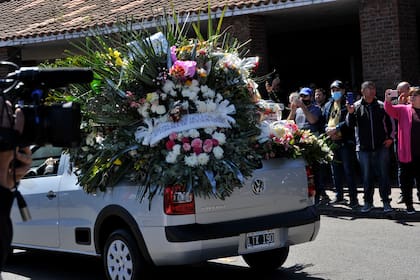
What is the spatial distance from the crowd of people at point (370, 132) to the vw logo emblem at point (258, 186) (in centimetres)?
338

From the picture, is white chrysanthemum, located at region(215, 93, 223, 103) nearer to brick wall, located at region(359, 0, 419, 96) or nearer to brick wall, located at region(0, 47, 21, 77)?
brick wall, located at region(359, 0, 419, 96)

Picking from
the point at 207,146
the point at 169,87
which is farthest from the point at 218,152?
the point at 169,87

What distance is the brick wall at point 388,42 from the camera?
1397 cm

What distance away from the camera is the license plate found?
21.9 feet

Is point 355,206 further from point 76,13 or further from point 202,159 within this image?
point 76,13

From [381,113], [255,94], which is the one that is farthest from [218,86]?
[381,113]

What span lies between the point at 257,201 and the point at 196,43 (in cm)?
162

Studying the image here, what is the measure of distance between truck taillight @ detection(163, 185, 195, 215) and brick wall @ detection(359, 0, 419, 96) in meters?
8.67

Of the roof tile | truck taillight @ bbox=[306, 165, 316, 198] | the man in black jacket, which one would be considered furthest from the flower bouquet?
the roof tile

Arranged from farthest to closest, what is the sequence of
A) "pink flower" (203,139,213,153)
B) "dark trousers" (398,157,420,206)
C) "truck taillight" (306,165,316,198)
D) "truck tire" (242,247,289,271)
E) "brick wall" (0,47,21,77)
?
"brick wall" (0,47,21,77) < "dark trousers" (398,157,420,206) < "truck tire" (242,247,289,271) < "truck taillight" (306,165,316,198) < "pink flower" (203,139,213,153)

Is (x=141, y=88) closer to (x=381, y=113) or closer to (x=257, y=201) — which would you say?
(x=257, y=201)

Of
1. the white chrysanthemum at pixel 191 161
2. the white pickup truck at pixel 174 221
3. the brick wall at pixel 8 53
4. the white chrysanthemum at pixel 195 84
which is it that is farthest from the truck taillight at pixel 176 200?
the brick wall at pixel 8 53

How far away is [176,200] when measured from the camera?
640cm

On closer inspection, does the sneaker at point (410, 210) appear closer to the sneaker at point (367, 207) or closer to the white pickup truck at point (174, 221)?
the sneaker at point (367, 207)
